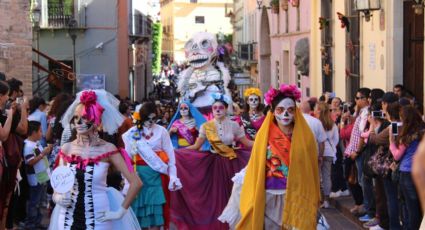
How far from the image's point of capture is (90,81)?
3247cm

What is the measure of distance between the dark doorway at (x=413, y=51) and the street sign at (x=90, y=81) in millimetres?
17518

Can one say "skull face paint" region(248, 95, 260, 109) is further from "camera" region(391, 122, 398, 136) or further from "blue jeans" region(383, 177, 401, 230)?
"camera" region(391, 122, 398, 136)

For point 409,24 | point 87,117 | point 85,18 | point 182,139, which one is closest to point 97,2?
point 85,18

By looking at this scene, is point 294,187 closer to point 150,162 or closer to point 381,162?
point 150,162

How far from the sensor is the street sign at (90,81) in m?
32.0

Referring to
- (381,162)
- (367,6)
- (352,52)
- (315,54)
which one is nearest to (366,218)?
(381,162)

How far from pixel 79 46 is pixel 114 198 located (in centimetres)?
2803

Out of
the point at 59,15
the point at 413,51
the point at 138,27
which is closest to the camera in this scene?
the point at 413,51

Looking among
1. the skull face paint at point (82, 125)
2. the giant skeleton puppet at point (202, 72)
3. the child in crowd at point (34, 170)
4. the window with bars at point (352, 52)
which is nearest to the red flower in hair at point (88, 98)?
the skull face paint at point (82, 125)

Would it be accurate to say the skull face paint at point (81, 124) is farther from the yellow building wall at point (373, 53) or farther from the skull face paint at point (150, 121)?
the yellow building wall at point (373, 53)

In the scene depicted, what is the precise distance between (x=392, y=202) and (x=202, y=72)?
3.99 metres

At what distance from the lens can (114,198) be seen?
6473mm

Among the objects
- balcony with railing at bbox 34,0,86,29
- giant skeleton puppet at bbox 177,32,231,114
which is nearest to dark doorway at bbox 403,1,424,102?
giant skeleton puppet at bbox 177,32,231,114

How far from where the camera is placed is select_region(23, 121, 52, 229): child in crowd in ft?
34.9
